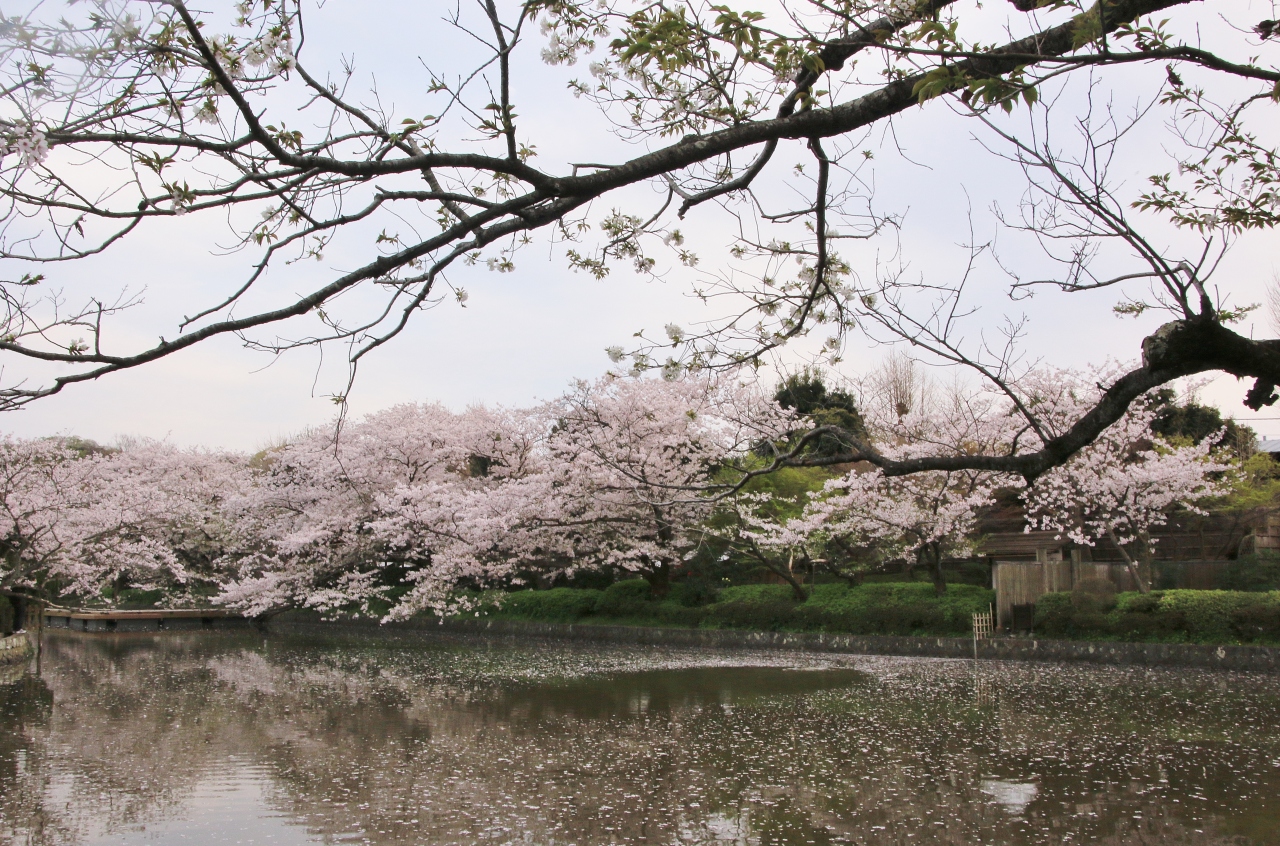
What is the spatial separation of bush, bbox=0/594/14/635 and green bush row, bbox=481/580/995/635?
10083 millimetres

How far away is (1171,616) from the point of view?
15.0 m

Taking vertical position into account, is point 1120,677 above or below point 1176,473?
below

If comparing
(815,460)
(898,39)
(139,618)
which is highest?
(898,39)

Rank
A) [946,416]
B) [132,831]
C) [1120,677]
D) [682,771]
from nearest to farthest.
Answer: [132,831] → [682,771] → [1120,677] → [946,416]

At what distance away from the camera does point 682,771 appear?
7.62 m

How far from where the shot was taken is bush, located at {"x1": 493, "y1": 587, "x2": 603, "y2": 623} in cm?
2247

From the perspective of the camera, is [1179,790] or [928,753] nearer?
[1179,790]

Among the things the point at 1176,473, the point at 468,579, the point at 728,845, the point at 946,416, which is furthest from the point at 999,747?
the point at 468,579

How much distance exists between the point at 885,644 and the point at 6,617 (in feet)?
54.4

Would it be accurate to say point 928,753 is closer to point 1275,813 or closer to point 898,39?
point 1275,813

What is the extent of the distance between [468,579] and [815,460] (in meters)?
23.2

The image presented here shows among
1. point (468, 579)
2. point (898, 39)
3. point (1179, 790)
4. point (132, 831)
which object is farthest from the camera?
point (468, 579)

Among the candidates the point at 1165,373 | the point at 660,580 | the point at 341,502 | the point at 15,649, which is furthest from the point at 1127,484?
the point at 15,649

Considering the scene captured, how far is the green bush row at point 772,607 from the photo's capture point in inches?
691
